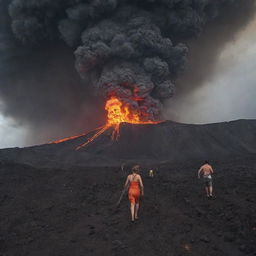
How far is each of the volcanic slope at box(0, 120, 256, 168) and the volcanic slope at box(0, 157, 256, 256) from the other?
11.4 metres

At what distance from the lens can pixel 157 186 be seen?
51.1 feet

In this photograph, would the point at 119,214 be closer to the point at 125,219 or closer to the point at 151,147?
the point at 125,219

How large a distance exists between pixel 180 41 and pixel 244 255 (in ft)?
153

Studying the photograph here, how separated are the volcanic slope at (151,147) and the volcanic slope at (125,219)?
11406mm

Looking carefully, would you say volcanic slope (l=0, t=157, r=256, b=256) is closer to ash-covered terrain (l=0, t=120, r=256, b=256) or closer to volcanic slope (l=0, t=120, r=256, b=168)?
ash-covered terrain (l=0, t=120, r=256, b=256)

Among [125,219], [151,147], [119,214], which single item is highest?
[151,147]

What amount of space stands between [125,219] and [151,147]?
2284 centimetres

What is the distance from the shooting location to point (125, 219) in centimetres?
1053

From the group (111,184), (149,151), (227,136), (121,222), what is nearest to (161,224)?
(121,222)

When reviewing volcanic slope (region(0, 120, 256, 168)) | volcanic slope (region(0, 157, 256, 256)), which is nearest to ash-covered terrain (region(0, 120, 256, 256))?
volcanic slope (region(0, 157, 256, 256))

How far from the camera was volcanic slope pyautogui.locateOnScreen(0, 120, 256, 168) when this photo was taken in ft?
96.3

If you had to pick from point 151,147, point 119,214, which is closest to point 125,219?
point 119,214

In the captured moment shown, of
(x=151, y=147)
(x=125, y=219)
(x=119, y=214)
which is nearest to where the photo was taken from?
(x=125, y=219)

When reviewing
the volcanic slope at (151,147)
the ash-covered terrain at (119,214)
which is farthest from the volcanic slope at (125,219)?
the volcanic slope at (151,147)
